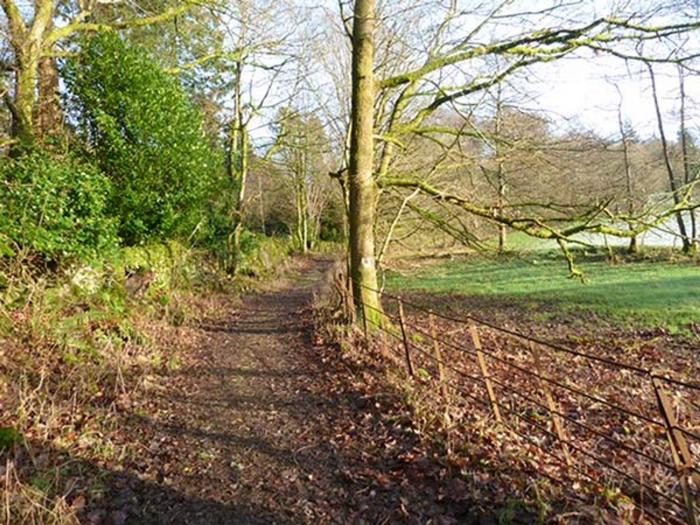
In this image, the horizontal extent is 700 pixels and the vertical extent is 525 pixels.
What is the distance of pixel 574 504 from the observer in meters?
3.15

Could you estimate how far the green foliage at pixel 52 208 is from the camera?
6414 mm

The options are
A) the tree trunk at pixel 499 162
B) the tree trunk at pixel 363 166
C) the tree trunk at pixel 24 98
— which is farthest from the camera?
the tree trunk at pixel 24 98

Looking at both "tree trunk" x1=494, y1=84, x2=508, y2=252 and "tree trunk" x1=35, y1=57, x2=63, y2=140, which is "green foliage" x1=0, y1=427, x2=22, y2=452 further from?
"tree trunk" x1=494, y1=84, x2=508, y2=252

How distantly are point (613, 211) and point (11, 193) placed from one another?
9975mm

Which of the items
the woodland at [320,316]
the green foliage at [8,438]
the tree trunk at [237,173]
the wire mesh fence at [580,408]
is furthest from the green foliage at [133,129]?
the green foliage at [8,438]

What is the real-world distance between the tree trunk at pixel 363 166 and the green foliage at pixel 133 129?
5.32 meters

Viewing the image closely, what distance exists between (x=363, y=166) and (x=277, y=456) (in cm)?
527

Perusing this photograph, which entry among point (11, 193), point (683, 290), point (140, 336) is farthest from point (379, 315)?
point (683, 290)

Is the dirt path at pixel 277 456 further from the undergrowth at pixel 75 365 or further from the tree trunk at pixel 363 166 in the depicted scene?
the tree trunk at pixel 363 166

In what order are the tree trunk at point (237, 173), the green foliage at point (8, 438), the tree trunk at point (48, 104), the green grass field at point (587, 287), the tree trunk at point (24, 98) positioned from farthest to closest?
1. the tree trunk at point (237, 173)
2. the green grass field at point (587, 287)
3. the tree trunk at point (48, 104)
4. the tree trunk at point (24, 98)
5. the green foliage at point (8, 438)

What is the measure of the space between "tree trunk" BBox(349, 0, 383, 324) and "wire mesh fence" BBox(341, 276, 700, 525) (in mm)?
362

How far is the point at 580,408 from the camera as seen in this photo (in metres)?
6.16

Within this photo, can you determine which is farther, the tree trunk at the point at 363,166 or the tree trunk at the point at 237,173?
the tree trunk at the point at 237,173

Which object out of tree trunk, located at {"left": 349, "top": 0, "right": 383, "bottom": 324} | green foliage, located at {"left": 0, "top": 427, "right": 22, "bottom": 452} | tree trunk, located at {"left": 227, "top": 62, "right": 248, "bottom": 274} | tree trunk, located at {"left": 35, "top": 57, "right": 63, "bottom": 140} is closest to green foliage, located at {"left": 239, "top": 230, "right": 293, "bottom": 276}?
tree trunk, located at {"left": 227, "top": 62, "right": 248, "bottom": 274}
